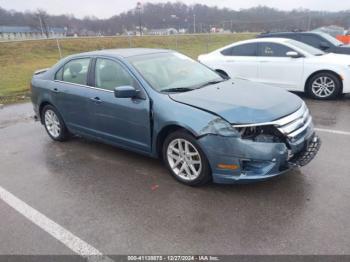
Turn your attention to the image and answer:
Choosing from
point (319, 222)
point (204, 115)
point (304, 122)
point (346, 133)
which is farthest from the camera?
point (346, 133)

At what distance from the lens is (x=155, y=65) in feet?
15.1

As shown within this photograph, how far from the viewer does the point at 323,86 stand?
7777 millimetres

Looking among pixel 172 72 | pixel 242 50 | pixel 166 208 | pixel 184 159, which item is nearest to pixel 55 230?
pixel 166 208

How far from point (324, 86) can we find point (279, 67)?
3.72 feet

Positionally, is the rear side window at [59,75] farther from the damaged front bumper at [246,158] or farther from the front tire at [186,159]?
the damaged front bumper at [246,158]

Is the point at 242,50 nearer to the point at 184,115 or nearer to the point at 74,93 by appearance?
the point at 74,93

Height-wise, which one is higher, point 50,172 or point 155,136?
point 155,136

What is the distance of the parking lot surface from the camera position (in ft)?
9.58

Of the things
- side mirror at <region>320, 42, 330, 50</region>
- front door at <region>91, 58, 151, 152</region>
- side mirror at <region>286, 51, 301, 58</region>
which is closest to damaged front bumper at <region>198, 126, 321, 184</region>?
front door at <region>91, 58, 151, 152</region>

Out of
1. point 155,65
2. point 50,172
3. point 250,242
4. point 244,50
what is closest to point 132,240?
point 250,242

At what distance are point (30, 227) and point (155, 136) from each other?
1.69 meters

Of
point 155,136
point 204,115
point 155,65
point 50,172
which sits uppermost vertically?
point 155,65

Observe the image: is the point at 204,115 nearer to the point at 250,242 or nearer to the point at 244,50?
the point at 250,242

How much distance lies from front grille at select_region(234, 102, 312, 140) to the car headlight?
7 cm
